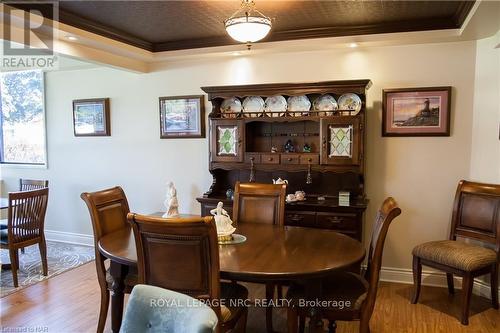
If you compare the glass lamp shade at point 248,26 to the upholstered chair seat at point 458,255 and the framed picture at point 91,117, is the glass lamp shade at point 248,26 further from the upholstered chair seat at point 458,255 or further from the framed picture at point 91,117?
the framed picture at point 91,117

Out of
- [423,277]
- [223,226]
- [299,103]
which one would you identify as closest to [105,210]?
[223,226]

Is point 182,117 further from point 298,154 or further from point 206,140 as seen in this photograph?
point 298,154

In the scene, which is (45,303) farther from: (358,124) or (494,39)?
(494,39)

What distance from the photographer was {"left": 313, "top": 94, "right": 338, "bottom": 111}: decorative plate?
12.0 feet

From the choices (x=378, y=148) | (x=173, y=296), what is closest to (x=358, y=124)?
(x=378, y=148)

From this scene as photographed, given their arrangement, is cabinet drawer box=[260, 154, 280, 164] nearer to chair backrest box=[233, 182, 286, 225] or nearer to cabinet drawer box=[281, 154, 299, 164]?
cabinet drawer box=[281, 154, 299, 164]

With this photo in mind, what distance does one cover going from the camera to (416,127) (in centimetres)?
357

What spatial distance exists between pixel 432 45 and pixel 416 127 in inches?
29.8

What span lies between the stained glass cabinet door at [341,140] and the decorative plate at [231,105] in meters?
0.94

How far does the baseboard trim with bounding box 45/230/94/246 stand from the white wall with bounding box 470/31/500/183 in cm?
448

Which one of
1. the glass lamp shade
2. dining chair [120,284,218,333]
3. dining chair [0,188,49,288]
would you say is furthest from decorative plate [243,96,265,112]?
dining chair [120,284,218,333]

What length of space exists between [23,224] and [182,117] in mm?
1923

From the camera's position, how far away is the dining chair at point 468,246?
286 centimetres

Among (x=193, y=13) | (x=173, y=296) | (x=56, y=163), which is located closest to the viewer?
(x=173, y=296)
